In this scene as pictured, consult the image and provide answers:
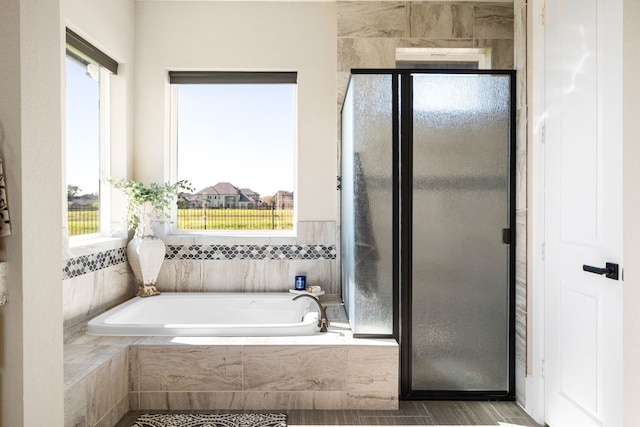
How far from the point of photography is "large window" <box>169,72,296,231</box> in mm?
3832

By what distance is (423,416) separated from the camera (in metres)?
2.55

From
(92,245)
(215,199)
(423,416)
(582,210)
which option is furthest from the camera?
(215,199)

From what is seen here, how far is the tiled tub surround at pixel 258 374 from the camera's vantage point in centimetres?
256

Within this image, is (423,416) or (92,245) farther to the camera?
(92,245)

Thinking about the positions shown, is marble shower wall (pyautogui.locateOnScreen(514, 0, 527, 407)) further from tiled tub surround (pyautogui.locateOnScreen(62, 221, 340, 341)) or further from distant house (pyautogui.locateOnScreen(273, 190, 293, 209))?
distant house (pyautogui.locateOnScreen(273, 190, 293, 209))

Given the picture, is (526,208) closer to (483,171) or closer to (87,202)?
(483,171)

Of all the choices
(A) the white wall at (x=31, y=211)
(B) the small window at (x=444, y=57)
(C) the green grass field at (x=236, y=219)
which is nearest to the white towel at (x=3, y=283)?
(A) the white wall at (x=31, y=211)

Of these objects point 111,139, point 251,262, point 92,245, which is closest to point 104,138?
point 111,139

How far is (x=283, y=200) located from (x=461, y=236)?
1.61 meters

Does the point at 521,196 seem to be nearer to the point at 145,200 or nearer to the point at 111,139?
the point at 145,200

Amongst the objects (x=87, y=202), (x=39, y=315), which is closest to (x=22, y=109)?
(x=39, y=315)

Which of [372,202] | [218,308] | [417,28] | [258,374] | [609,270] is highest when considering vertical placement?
[417,28]

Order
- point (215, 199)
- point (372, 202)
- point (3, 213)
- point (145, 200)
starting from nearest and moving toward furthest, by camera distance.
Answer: point (3, 213)
point (372, 202)
point (145, 200)
point (215, 199)

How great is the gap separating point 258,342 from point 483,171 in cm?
168
